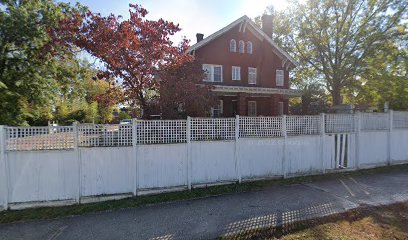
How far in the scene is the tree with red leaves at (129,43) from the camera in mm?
6953

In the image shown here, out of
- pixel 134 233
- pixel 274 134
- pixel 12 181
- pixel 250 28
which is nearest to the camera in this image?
pixel 134 233

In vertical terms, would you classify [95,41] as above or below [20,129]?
above

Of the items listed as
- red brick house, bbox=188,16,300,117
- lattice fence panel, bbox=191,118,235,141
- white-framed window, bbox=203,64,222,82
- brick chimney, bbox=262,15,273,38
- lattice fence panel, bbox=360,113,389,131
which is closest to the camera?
lattice fence panel, bbox=191,118,235,141

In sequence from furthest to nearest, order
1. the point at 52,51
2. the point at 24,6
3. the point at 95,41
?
1. the point at 24,6
2. the point at 52,51
3. the point at 95,41

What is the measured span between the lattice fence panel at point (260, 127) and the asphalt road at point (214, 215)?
1.69 meters

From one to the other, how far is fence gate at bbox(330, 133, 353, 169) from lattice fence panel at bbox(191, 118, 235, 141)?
3.99 metres

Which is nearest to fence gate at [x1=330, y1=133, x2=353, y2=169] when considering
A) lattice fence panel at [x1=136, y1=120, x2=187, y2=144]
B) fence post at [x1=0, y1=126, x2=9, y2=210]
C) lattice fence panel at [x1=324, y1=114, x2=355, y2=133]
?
lattice fence panel at [x1=324, y1=114, x2=355, y2=133]

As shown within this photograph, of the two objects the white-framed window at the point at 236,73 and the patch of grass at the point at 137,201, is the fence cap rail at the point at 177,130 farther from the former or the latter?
the white-framed window at the point at 236,73

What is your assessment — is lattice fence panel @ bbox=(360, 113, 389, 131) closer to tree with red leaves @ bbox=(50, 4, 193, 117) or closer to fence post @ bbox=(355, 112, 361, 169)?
fence post @ bbox=(355, 112, 361, 169)

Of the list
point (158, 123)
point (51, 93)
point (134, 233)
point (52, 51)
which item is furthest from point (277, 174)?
point (51, 93)

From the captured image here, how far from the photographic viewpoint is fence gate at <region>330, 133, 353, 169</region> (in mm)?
8188

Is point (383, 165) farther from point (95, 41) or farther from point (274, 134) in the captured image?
point (95, 41)

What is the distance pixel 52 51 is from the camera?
8.84 metres

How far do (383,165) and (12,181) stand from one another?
12.4 m
